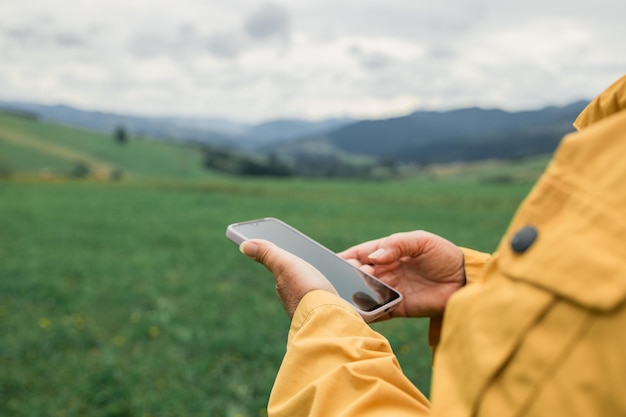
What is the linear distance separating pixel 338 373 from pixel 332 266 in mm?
1132

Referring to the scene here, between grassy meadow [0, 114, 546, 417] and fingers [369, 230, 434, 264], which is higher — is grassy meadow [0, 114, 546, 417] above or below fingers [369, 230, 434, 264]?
below

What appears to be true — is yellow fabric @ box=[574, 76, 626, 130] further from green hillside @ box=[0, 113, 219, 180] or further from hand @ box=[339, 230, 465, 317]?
green hillside @ box=[0, 113, 219, 180]

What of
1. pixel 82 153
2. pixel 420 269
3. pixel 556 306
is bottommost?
pixel 82 153

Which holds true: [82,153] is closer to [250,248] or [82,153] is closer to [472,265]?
[250,248]

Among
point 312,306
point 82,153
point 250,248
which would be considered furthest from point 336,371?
point 82,153

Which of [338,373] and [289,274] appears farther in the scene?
[289,274]

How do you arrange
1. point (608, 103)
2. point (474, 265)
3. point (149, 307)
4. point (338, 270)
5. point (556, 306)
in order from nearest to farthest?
1. point (556, 306)
2. point (608, 103)
3. point (474, 265)
4. point (338, 270)
5. point (149, 307)

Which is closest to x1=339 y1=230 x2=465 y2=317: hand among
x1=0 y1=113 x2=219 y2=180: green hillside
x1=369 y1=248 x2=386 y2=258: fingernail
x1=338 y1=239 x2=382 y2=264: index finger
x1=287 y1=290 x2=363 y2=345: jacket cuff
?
x1=369 y1=248 x2=386 y2=258: fingernail

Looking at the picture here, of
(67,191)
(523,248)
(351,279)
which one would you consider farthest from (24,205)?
(523,248)

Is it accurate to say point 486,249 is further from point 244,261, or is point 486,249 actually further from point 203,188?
point 203,188

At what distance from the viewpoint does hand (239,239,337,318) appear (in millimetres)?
1651

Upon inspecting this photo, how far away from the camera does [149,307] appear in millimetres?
7977

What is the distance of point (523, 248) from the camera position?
818 millimetres

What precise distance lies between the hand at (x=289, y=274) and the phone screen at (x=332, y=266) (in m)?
0.42
